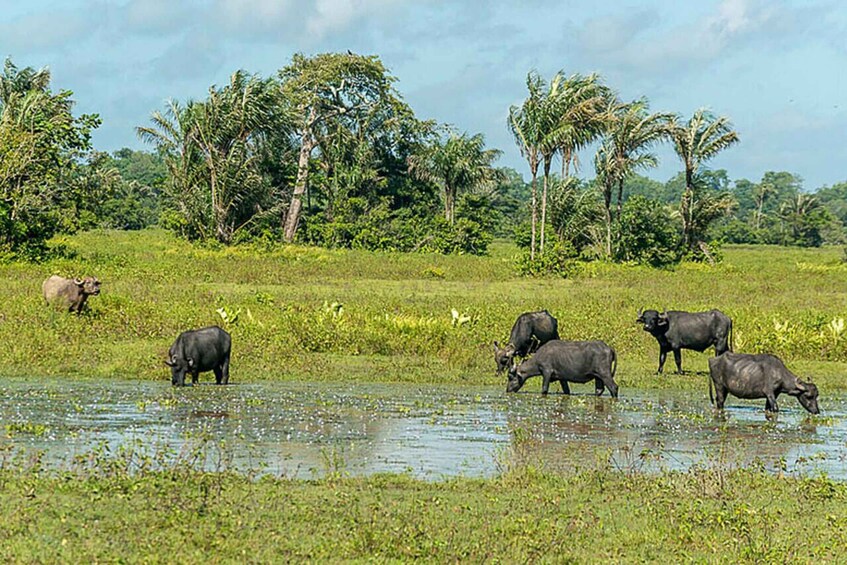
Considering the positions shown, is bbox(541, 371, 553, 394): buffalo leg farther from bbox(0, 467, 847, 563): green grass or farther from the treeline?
the treeline

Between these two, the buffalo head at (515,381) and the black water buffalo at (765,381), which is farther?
the buffalo head at (515,381)

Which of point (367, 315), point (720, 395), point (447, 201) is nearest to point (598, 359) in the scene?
point (720, 395)

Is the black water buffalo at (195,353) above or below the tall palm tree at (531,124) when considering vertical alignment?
below

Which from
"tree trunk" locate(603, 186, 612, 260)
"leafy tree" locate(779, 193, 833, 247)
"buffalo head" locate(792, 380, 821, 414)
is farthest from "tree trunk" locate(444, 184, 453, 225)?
"buffalo head" locate(792, 380, 821, 414)

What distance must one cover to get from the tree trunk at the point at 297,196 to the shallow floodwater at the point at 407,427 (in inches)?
1377

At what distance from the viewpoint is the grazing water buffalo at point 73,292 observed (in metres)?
22.4

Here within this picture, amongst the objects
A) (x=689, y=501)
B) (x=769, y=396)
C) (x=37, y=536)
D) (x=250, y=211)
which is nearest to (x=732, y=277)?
(x=250, y=211)

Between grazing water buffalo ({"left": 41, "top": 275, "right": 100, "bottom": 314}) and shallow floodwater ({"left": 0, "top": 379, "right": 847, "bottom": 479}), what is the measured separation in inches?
211

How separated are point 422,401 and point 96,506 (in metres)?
8.04

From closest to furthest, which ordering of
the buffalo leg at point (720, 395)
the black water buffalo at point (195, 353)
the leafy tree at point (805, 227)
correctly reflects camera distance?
the buffalo leg at point (720, 395) < the black water buffalo at point (195, 353) < the leafy tree at point (805, 227)

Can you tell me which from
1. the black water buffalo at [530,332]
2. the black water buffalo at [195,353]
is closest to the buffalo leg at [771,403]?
the black water buffalo at [530,332]

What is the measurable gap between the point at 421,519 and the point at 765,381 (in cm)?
833

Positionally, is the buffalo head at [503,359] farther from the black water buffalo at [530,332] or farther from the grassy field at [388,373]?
the black water buffalo at [530,332]

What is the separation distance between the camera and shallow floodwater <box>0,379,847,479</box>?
11828mm
